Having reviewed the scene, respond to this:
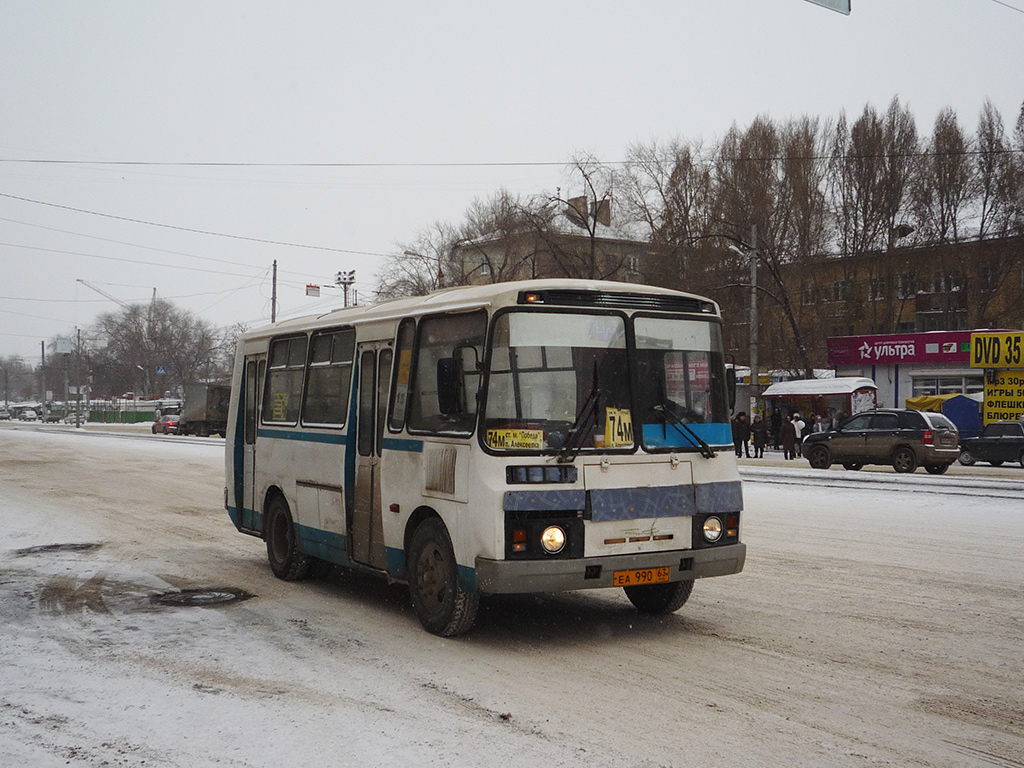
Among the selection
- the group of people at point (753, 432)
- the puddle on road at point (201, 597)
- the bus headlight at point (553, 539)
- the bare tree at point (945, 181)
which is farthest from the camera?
the bare tree at point (945, 181)

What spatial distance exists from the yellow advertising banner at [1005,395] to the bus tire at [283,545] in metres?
27.0

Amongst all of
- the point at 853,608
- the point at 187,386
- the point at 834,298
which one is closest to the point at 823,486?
the point at 853,608

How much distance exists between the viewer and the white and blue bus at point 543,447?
290 inches

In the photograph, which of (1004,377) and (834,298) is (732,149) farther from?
(1004,377)

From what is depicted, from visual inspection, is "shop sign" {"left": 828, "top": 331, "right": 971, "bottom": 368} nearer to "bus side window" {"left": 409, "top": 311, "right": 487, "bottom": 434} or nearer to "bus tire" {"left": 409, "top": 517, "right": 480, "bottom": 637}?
"bus side window" {"left": 409, "top": 311, "right": 487, "bottom": 434}

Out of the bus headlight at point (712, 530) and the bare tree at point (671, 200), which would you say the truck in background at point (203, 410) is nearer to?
the bare tree at point (671, 200)

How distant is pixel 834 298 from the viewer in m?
56.2

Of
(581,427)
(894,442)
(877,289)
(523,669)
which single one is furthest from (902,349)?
(523,669)

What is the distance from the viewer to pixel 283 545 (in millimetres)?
10891

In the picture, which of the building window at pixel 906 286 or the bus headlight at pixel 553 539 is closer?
the bus headlight at pixel 553 539

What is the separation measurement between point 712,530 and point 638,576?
0.76 meters

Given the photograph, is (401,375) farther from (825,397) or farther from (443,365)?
(825,397)

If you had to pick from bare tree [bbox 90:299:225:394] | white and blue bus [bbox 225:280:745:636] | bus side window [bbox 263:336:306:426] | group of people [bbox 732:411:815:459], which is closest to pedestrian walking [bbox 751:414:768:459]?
group of people [bbox 732:411:815:459]

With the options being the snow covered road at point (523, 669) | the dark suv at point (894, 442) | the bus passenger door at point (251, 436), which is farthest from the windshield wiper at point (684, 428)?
the dark suv at point (894, 442)
